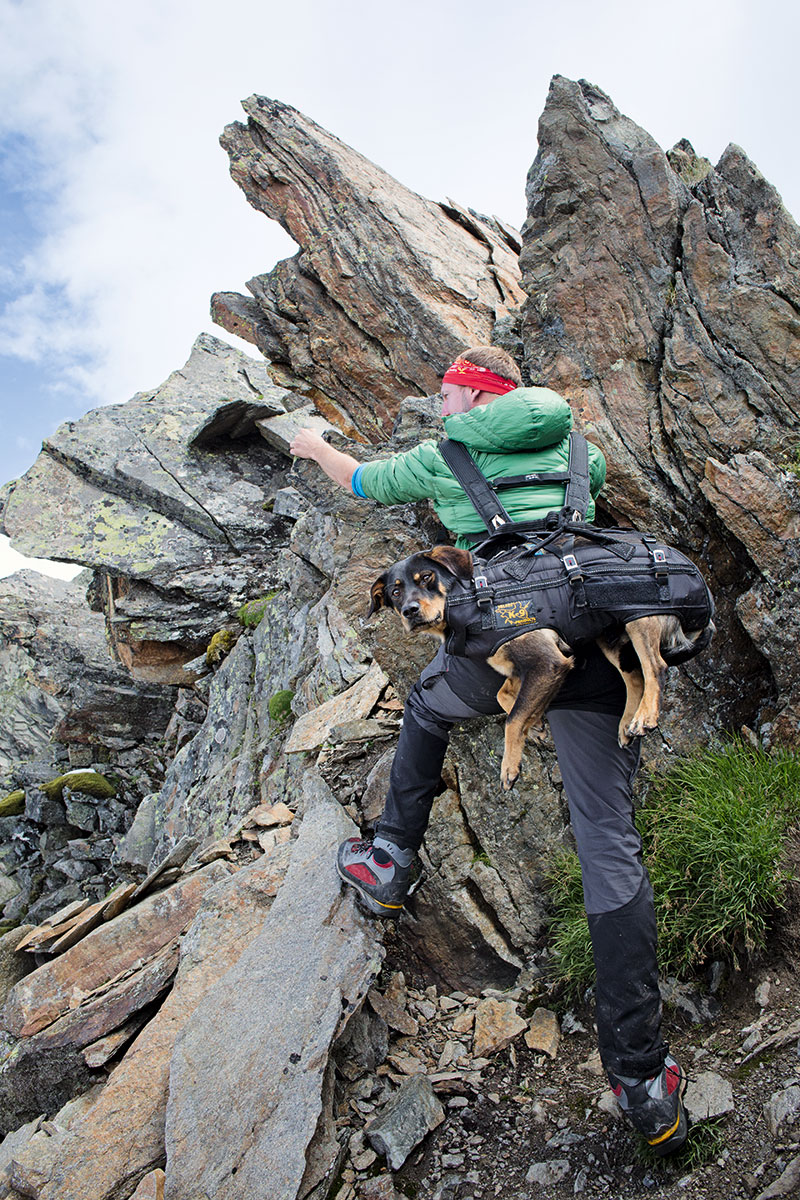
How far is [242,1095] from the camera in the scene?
4.90 meters

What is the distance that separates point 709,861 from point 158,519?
821 inches

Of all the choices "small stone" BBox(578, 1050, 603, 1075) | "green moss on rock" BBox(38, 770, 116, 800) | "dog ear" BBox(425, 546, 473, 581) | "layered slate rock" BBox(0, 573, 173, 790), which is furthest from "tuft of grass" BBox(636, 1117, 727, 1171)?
"green moss on rock" BBox(38, 770, 116, 800)

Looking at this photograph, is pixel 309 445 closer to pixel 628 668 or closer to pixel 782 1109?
pixel 628 668

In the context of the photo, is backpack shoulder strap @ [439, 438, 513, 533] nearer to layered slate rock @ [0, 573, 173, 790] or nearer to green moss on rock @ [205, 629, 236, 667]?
green moss on rock @ [205, 629, 236, 667]

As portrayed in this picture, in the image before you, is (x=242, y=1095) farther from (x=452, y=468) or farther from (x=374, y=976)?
(x=452, y=468)

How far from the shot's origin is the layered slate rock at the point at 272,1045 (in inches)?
180

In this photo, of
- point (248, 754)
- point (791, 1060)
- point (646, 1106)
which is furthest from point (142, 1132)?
point (248, 754)

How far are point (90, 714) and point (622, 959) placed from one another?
26676 millimetres

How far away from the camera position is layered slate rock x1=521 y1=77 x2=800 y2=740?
6.59 m

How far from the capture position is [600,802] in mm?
4457

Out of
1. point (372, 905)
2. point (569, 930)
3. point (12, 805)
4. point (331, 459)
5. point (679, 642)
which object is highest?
point (331, 459)

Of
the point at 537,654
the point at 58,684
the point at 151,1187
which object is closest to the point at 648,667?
the point at 537,654

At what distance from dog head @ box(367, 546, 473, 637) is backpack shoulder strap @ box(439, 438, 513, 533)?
427mm

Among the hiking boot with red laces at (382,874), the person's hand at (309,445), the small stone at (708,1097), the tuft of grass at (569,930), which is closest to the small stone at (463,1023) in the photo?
the tuft of grass at (569,930)
